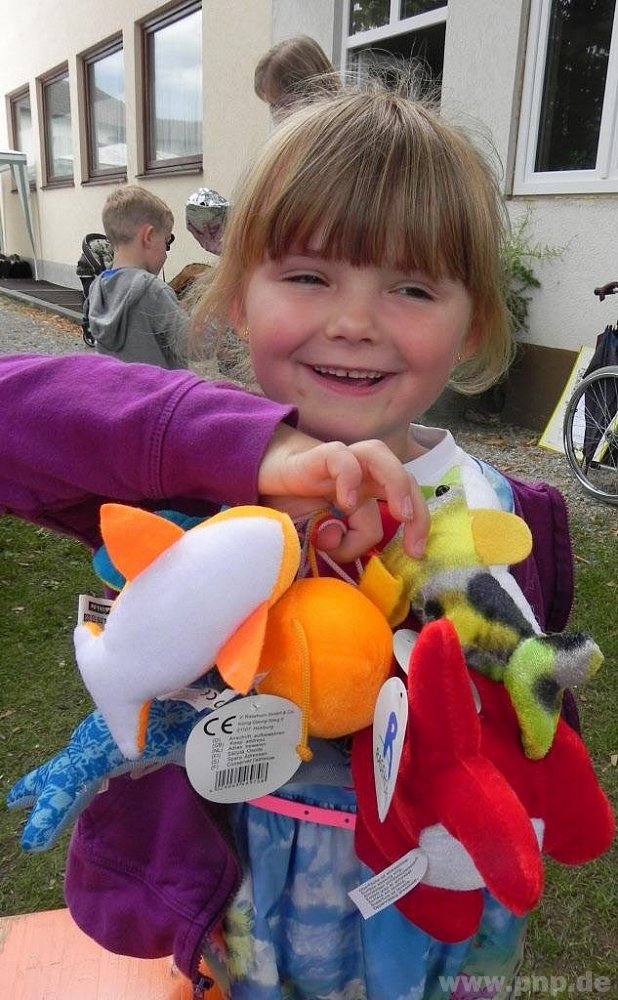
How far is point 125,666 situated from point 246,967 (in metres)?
0.55

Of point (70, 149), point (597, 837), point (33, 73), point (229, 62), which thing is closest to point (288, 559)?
point (597, 837)

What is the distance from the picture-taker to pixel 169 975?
1542 mm

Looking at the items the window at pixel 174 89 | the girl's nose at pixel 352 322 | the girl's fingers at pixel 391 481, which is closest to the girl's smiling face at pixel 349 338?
the girl's nose at pixel 352 322

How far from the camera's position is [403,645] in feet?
2.48

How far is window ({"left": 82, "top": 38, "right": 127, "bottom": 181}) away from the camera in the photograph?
10102mm

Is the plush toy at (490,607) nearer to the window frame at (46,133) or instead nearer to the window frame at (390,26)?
the window frame at (390,26)

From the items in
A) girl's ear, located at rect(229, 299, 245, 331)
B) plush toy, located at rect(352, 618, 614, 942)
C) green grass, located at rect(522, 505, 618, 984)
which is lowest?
green grass, located at rect(522, 505, 618, 984)

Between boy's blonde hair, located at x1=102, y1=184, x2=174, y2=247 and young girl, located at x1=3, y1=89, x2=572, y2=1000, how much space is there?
9.05 ft

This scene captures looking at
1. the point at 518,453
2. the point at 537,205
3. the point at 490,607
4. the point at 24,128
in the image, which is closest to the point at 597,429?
the point at 518,453

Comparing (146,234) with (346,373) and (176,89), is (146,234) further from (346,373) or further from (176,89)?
(176,89)

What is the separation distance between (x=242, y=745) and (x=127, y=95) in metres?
10.2

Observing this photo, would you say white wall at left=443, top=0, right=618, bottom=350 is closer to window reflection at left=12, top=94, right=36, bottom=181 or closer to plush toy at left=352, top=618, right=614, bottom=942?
plush toy at left=352, top=618, right=614, bottom=942

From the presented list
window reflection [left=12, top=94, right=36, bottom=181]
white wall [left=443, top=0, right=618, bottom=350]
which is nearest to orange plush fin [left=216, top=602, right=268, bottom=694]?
white wall [left=443, top=0, right=618, bottom=350]

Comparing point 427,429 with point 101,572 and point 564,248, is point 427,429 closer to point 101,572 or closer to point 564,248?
point 101,572
